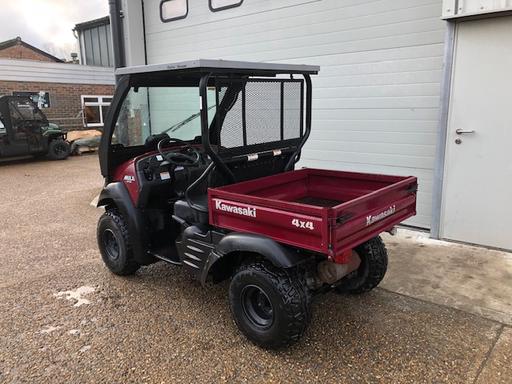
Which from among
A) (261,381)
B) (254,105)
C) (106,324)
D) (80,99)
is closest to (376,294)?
(261,381)

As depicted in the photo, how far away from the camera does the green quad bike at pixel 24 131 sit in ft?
35.8

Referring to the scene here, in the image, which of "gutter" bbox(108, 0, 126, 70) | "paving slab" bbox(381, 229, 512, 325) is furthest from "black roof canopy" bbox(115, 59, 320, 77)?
"gutter" bbox(108, 0, 126, 70)

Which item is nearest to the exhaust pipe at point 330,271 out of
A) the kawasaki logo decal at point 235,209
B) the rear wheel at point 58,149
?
the kawasaki logo decal at point 235,209

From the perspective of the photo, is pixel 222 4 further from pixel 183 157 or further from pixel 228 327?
pixel 228 327

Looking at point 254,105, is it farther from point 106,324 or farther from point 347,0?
point 347,0

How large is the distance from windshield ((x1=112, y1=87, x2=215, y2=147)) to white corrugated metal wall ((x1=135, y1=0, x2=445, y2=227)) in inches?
69.3

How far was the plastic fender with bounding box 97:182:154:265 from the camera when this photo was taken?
3586 millimetres

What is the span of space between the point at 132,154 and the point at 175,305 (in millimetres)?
1408

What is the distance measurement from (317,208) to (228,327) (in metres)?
1.24

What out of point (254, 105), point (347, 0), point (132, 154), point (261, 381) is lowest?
point (261, 381)

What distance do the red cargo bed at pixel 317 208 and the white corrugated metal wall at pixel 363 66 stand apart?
69.4 inches

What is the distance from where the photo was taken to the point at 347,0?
5.06 metres

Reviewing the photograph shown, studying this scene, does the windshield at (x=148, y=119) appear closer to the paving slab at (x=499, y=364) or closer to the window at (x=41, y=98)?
the paving slab at (x=499, y=364)

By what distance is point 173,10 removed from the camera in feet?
23.1
